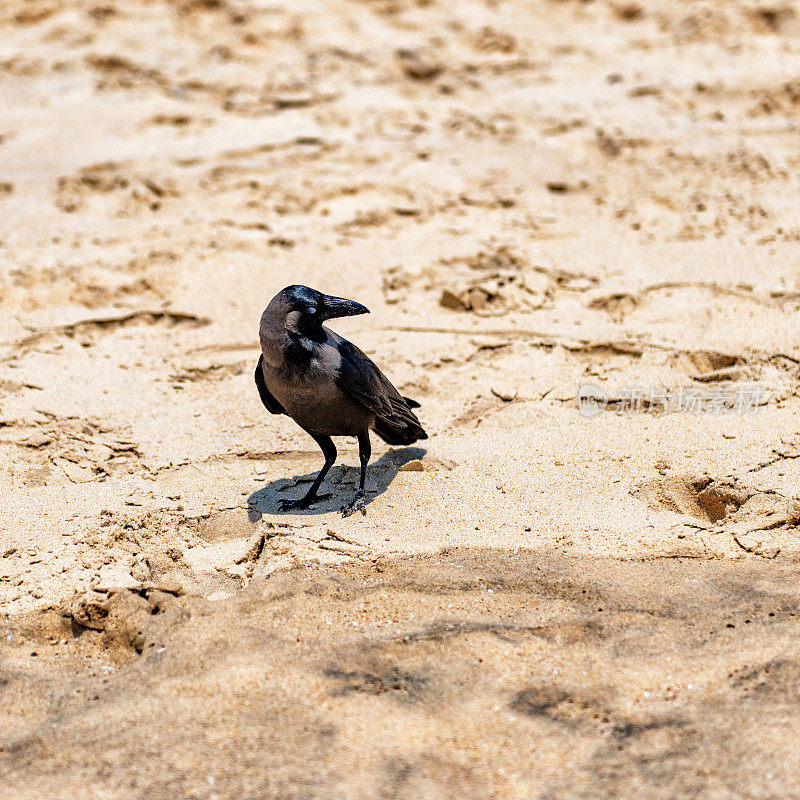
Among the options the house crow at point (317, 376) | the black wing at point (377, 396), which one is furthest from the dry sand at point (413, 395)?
the house crow at point (317, 376)

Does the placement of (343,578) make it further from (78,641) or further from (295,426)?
(295,426)

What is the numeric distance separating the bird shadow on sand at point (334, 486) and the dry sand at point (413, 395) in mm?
23

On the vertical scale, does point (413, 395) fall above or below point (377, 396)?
below

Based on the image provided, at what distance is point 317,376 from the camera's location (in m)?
3.96

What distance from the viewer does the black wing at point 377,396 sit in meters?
4.05

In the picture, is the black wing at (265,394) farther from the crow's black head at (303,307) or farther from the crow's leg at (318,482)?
the crow's black head at (303,307)

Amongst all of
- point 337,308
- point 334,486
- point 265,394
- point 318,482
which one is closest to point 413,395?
point 334,486

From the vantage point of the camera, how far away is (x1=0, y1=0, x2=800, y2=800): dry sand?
2.85m

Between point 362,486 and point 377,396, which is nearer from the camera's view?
point 377,396

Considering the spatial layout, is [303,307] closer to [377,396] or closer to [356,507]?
[377,396]

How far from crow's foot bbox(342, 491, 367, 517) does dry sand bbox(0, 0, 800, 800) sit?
0.28ft

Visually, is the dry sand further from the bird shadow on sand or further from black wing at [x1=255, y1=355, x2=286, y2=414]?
black wing at [x1=255, y1=355, x2=286, y2=414]

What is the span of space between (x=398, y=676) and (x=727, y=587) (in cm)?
141

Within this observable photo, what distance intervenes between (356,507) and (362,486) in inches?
4.7
